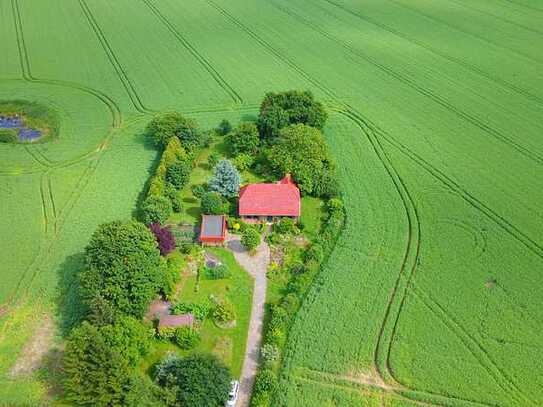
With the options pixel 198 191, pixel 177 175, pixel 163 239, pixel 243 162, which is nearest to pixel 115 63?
pixel 177 175

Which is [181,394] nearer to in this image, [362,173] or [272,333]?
[272,333]

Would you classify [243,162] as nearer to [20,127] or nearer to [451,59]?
[20,127]

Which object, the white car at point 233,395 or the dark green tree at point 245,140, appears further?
the dark green tree at point 245,140

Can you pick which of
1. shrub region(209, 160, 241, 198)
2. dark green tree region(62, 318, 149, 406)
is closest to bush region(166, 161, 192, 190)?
shrub region(209, 160, 241, 198)

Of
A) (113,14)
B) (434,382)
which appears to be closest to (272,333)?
(434,382)

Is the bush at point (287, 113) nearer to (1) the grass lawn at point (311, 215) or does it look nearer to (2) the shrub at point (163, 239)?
(1) the grass lawn at point (311, 215)

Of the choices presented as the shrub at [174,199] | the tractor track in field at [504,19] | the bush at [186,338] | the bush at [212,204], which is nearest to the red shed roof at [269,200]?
the bush at [212,204]

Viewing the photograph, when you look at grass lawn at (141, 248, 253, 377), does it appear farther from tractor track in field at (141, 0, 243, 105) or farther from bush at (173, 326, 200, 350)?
tractor track in field at (141, 0, 243, 105)

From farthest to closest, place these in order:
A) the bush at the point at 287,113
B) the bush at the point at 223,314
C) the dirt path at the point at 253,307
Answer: the bush at the point at 287,113 < the bush at the point at 223,314 < the dirt path at the point at 253,307
